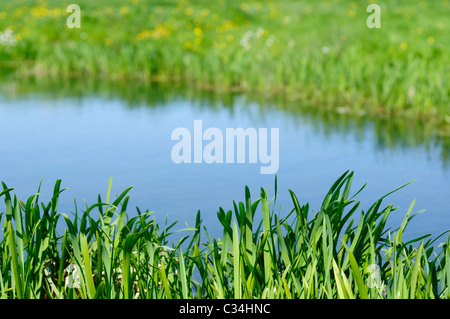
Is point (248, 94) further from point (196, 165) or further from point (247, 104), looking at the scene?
point (196, 165)

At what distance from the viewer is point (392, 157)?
6.60 m

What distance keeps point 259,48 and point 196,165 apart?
5604 mm

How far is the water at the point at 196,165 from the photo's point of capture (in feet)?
17.3

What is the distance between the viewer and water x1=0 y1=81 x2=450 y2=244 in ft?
17.3

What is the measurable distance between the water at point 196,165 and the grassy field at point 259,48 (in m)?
0.48

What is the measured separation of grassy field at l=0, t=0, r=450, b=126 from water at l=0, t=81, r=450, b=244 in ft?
1.58

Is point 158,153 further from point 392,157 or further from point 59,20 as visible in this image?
point 59,20

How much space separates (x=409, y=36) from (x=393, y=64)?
3091mm

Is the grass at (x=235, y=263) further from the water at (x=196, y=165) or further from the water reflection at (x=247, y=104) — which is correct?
the water reflection at (x=247, y=104)

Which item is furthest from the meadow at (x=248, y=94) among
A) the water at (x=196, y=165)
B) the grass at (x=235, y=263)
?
the water at (x=196, y=165)

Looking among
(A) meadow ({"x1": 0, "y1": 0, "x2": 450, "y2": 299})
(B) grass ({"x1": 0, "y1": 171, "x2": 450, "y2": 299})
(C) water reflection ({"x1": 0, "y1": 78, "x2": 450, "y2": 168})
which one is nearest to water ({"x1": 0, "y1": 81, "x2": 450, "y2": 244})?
(C) water reflection ({"x1": 0, "y1": 78, "x2": 450, "y2": 168})

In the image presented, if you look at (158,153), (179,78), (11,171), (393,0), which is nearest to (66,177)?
(11,171)

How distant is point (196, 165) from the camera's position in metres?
6.33

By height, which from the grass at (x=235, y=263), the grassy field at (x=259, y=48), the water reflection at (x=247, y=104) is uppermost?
the grassy field at (x=259, y=48)
